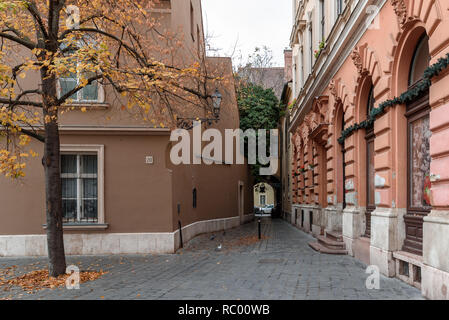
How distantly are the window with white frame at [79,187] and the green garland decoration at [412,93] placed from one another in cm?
756

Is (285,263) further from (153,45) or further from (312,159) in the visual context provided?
(312,159)

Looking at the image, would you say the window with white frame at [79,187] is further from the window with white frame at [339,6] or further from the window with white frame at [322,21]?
the window with white frame at [322,21]

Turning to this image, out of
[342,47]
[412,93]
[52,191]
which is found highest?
[342,47]

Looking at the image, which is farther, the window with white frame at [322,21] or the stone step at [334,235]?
the window with white frame at [322,21]

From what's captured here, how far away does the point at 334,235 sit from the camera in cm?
1173

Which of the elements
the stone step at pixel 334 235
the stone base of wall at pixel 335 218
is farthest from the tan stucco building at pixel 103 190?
the stone base of wall at pixel 335 218

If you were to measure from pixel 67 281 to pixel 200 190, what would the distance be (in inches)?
382

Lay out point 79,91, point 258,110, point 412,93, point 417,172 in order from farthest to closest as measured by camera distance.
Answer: point 258,110 < point 79,91 < point 417,172 < point 412,93

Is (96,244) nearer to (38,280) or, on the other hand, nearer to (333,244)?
(38,280)

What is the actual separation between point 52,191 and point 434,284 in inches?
278

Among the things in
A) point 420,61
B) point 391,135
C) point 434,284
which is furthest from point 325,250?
point 420,61

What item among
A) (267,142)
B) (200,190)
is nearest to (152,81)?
(200,190)

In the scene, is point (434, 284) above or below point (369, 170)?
below

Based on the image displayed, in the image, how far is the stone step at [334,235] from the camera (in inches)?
445
